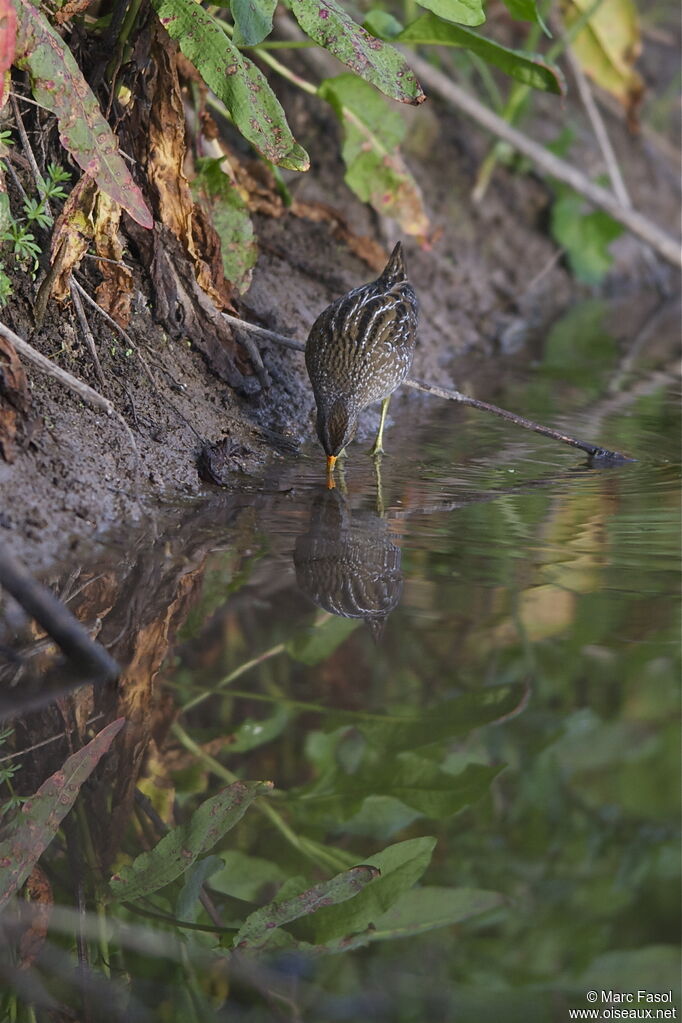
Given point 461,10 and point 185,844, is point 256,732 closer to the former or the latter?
point 185,844

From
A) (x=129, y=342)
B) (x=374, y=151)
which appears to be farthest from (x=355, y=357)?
(x=374, y=151)

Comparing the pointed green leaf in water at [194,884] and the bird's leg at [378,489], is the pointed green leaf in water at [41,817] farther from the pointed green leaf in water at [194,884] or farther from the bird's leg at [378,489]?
Answer: the bird's leg at [378,489]

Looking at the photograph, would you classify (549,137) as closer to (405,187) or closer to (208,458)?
(405,187)

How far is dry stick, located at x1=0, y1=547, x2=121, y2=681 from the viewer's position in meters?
2.78

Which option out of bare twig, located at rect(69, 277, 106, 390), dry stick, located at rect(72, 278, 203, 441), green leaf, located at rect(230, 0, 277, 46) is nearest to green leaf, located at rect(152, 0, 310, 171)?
green leaf, located at rect(230, 0, 277, 46)

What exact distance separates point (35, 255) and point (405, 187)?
320 centimetres

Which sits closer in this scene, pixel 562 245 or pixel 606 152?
pixel 606 152

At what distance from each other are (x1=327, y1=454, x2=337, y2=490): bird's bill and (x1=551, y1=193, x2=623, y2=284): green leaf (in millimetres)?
5764

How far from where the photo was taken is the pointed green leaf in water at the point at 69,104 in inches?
160

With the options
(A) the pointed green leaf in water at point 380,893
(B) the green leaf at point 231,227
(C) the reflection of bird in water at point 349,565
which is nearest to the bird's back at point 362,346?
(B) the green leaf at point 231,227

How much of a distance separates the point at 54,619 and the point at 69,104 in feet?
7.11

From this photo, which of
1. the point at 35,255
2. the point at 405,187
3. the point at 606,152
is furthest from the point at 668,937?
the point at 606,152

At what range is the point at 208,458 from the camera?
4844 mm

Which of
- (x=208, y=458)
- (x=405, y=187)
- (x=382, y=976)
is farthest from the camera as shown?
(x=405, y=187)
